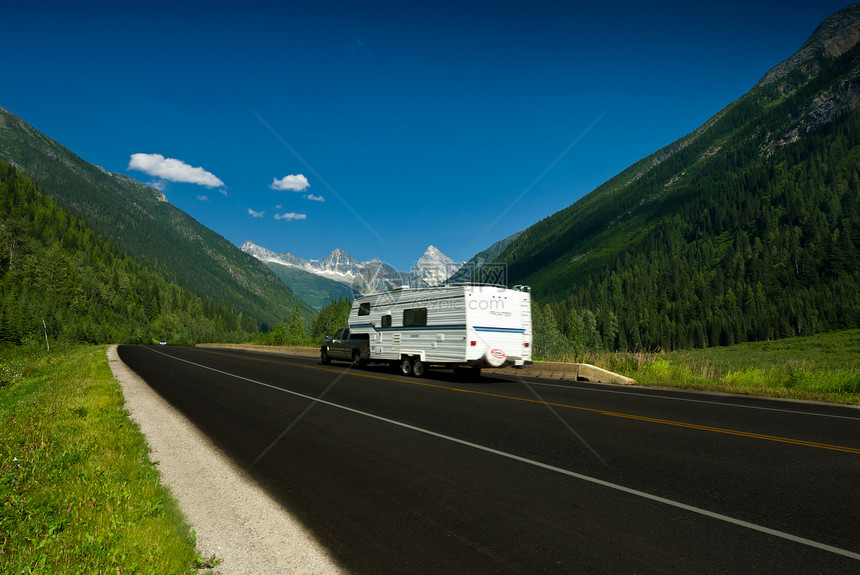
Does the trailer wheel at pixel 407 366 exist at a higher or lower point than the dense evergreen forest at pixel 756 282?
lower

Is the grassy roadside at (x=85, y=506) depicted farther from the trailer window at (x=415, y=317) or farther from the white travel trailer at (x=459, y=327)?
the trailer window at (x=415, y=317)

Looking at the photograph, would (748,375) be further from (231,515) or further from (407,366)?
(231,515)

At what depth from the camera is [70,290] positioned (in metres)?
104

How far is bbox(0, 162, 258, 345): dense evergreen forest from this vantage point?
82.2m

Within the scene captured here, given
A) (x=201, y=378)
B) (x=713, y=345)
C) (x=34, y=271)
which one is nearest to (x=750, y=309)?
(x=713, y=345)

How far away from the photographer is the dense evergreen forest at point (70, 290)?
8219 centimetres

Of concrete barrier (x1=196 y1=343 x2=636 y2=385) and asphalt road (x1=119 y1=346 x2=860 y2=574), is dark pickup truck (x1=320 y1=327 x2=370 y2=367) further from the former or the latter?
asphalt road (x1=119 y1=346 x2=860 y2=574)

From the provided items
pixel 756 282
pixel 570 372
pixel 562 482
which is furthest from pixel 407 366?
pixel 756 282

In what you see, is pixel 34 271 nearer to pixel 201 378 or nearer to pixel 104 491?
pixel 201 378

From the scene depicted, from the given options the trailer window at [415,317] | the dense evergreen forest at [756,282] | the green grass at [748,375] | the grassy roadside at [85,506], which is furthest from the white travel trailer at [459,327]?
the dense evergreen forest at [756,282]

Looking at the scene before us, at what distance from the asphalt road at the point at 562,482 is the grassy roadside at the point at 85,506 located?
4.13ft

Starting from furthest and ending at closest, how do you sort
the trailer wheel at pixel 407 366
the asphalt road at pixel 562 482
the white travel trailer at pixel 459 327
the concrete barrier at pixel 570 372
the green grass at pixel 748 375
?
the trailer wheel at pixel 407 366, the concrete barrier at pixel 570 372, the white travel trailer at pixel 459 327, the green grass at pixel 748 375, the asphalt road at pixel 562 482

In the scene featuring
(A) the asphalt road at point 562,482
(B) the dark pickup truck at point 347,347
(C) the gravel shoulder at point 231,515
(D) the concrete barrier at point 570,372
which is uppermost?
(B) the dark pickup truck at point 347,347

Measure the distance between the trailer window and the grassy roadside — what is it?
11828mm
